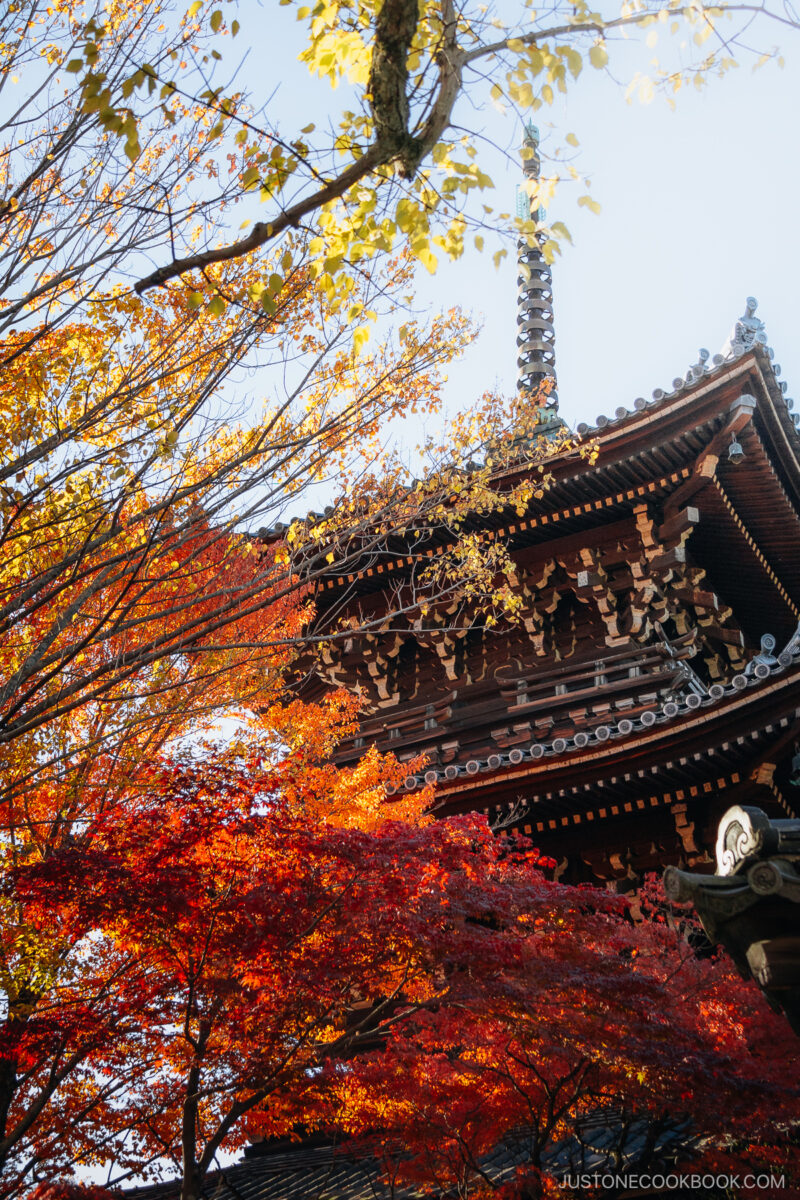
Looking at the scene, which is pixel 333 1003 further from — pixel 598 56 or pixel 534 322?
pixel 534 322

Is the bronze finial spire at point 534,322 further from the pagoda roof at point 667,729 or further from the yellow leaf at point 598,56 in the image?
the yellow leaf at point 598,56

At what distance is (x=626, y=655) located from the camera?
51.7ft

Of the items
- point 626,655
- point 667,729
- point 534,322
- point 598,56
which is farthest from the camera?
point 534,322

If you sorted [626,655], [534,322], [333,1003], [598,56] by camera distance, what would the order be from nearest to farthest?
[598,56]
[333,1003]
[626,655]
[534,322]

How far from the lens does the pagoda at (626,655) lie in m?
12.9

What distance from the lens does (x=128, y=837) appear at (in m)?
8.50

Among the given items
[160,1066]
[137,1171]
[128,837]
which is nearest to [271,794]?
[128,837]

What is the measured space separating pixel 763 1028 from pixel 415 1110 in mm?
2773

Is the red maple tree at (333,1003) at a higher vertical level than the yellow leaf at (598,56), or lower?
lower

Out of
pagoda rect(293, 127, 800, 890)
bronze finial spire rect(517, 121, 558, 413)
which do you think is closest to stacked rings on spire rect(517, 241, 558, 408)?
bronze finial spire rect(517, 121, 558, 413)

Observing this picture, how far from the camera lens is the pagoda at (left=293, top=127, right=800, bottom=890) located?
12.9m

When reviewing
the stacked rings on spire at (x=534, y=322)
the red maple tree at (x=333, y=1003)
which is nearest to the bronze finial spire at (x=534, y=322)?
the stacked rings on spire at (x=534, y=322)

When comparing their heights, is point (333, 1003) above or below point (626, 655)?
below

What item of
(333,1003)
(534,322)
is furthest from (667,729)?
(534,322)
